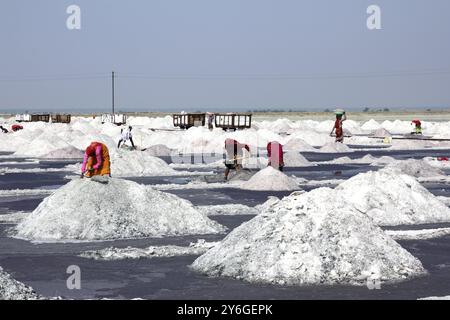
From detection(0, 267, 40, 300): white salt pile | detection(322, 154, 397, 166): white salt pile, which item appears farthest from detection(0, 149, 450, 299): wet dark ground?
detection(322, 154, 397, 166): white salt pile

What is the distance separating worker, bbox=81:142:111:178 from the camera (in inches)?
602

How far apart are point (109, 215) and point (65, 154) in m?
23.2

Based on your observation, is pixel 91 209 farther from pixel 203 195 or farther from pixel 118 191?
pixel 203 195

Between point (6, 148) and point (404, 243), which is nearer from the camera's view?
point (404, 243)

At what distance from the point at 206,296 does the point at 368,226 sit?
2757mm

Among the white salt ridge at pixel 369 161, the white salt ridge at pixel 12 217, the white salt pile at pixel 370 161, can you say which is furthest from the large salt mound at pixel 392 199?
the white salt ridge at pixel 369 161

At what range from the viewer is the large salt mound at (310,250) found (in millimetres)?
10375

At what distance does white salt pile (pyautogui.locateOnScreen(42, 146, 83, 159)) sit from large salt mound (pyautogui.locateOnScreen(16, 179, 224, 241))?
21.9m

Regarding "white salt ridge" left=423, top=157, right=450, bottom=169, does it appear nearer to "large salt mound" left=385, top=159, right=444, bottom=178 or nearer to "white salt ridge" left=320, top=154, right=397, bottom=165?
"white salt ridge" left=320, top=154, right=397, bottom=165

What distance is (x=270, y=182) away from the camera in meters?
21.5

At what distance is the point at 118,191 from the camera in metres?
14.8
